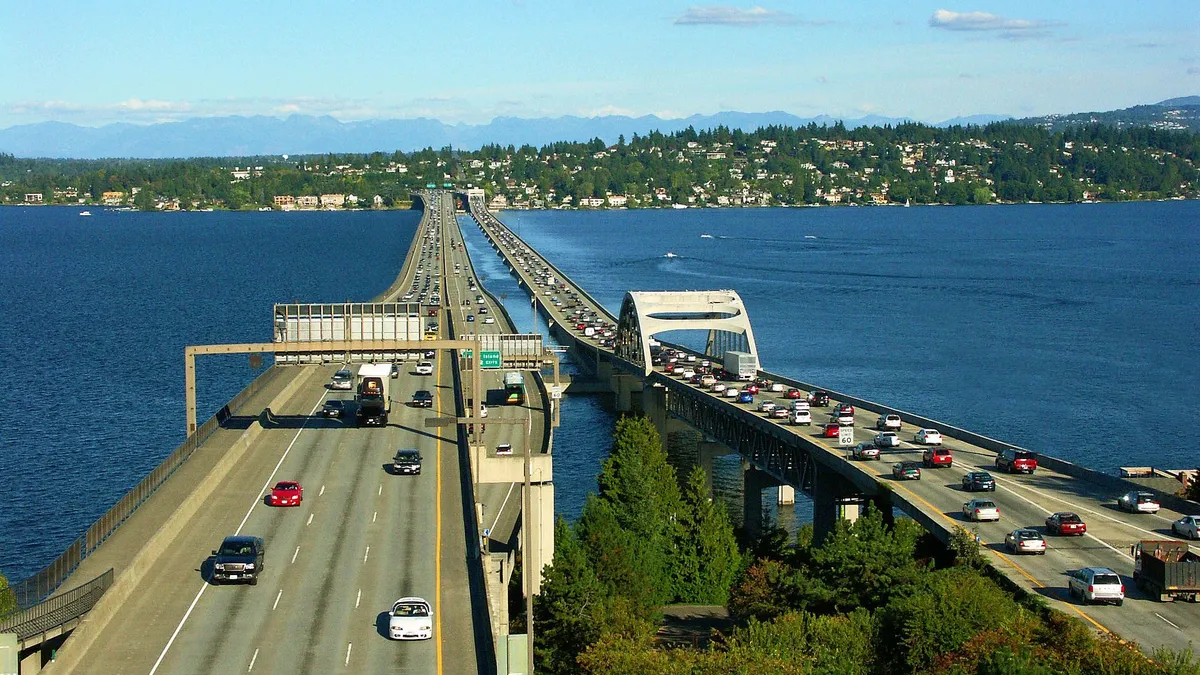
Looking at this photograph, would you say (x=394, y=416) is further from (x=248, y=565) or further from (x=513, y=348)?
(x=248, y=565)

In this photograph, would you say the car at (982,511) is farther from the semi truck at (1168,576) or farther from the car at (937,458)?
the car at (937,458)

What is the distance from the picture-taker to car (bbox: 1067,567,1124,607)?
30.6 meters

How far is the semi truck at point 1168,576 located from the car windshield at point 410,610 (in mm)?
14797

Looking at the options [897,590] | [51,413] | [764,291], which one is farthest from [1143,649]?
[764,291]

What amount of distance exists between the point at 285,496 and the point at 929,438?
21.4 metres

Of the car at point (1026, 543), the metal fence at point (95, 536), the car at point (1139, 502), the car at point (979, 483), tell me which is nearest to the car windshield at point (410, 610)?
the metal fence at point (95, 536)

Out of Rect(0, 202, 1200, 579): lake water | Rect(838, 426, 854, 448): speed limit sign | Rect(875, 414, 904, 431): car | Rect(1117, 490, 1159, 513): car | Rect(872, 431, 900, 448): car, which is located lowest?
Rect(0, 202, 1200, 579): lake water

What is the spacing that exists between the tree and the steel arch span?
3268cm

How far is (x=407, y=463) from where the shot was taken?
45094mm

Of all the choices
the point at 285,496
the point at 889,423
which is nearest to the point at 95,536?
the point at 285,496

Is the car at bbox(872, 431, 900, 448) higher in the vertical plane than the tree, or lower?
higher

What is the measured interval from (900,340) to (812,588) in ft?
246

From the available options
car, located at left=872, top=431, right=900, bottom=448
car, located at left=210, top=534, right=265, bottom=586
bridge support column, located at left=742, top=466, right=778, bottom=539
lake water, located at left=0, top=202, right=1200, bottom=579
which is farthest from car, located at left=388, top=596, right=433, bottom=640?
bridge support column, located at left=742, top=466, right=778, bottom=539

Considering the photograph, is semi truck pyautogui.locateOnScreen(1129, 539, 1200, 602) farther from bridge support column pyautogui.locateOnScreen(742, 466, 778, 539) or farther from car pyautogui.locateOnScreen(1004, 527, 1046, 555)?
bridge support column pyautogui.locateOnScreen(742, 466, 778, 539)
